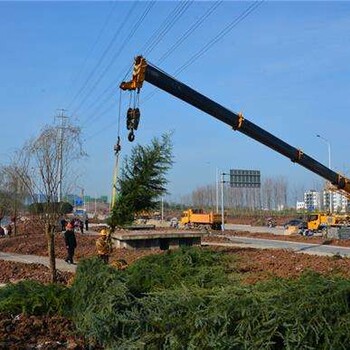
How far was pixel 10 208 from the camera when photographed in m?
42.6

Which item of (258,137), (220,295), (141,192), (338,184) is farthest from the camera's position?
(338,184)

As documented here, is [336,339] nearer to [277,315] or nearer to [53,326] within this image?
[277,315]

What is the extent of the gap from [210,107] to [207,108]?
10 cm

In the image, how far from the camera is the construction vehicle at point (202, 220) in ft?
189

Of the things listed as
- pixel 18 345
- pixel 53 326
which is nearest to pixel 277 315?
pixel 18 345

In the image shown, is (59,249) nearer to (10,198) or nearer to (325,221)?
(10,198)

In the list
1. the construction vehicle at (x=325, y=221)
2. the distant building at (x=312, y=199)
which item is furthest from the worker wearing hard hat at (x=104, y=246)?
the distant building at (x=312, y=199)

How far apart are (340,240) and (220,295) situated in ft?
104

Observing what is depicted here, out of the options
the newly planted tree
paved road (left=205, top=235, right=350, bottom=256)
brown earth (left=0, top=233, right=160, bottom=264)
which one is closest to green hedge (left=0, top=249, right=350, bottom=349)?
the newly planted tree

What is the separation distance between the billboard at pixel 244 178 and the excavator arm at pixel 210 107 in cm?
3562

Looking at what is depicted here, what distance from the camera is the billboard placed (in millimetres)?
59656

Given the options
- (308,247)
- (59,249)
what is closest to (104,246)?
(59,249)

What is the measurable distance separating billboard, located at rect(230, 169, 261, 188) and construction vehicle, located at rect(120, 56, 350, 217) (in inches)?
1402

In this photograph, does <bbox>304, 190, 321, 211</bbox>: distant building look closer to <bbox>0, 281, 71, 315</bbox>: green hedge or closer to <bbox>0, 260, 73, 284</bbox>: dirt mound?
<bbox>0, 260, 73, 284</bbox>: dirt mound
